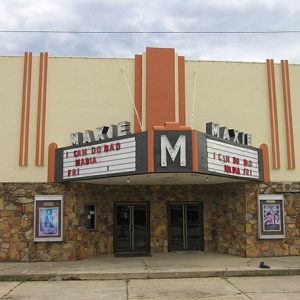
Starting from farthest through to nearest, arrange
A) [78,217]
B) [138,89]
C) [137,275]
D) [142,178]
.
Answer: [138,89] < [78,217] < [142,178] < [137,275]

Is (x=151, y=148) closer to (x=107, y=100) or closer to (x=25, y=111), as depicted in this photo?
(x=107, y=100)

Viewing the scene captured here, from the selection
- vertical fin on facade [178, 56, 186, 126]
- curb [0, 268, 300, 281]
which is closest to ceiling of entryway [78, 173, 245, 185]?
vertical fin on facade [178, 56, 186, 126]

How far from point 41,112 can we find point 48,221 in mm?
3868

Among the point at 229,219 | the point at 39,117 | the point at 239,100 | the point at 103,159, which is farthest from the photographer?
the point at 239,100

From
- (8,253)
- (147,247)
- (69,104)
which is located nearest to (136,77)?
(69,104)

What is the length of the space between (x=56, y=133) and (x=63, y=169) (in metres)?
1.59

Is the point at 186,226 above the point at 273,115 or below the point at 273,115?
below

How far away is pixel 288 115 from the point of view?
1680cm

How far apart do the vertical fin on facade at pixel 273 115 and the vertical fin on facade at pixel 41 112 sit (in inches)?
330

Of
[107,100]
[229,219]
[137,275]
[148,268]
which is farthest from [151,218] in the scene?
[137,275]

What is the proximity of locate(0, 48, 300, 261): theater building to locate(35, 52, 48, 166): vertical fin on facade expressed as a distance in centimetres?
4

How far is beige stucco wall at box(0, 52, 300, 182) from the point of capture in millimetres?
15734

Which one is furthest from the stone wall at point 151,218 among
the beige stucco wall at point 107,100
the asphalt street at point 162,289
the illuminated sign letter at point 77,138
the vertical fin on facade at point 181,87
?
the asphalt street at point 162,289

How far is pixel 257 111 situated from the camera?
16750 mm
